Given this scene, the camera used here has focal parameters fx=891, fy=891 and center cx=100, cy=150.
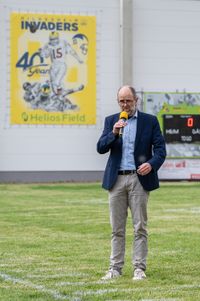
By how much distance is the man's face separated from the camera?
9984 millimetres

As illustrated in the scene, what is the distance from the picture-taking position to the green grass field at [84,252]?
9.34 m

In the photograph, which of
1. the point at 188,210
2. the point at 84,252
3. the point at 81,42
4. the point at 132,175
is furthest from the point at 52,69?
the point at 132,175

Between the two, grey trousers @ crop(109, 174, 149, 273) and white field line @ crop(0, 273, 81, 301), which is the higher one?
grey trousers @ crop(109, 174, 149, 273)

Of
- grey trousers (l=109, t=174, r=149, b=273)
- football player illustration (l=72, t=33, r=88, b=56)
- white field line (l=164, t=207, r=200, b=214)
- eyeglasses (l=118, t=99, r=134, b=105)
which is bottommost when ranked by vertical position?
white field line (l=164, t=207, r=200, b=214)

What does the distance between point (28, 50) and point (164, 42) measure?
6.04 metres

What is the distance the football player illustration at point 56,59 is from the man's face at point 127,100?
27416 mm

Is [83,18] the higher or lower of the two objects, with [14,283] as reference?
higher

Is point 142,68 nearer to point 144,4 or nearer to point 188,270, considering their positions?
point 144,4

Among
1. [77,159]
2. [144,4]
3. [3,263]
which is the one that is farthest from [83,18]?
[3,263]

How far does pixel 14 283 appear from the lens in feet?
32.8

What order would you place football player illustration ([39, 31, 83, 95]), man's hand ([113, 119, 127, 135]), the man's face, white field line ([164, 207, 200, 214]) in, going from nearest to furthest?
man's hand ([113, 119, 127, 135]) < the man's face < white field line ([164, 207, 200, 214]) < football player illustration ([39, 31, 83, 95])

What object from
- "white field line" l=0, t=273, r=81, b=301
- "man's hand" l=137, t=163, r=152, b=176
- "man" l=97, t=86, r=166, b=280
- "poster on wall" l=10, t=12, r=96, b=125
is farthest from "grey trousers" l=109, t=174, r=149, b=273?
"poster on wall" l=10, t=12, r=96, b=125

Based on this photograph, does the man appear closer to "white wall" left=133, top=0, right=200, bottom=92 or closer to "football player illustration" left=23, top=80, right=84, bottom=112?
"football player illustration" left=23, top=80, right=84, bottom=112

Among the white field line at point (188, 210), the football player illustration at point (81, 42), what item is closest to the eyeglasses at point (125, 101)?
the white field line at point (188, 210)
